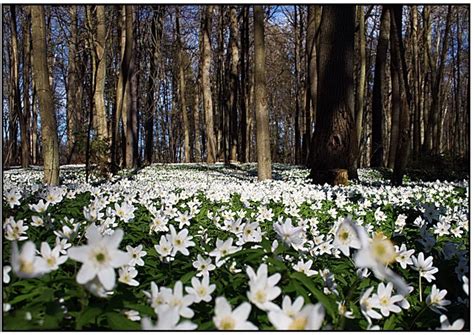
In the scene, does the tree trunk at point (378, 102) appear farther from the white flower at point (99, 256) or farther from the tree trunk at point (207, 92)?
the white flower at point (99, 256)

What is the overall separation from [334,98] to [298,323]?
8.04 metres

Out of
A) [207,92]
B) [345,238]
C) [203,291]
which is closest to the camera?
[203,291]

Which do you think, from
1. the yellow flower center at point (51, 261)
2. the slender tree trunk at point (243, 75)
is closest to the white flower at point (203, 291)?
the yellow flower center at point (51, 261)

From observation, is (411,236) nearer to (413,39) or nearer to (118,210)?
(118,210)

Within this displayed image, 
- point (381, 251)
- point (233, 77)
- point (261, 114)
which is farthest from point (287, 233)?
point (233, 77)

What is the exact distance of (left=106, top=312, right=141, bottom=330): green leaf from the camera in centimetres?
115

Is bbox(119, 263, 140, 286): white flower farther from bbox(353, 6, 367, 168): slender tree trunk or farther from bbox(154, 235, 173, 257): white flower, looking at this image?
bbox(353, 6, 367, 168): slender tree trunk

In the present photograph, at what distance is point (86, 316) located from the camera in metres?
1.12

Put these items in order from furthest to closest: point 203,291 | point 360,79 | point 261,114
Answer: point 360,79 → point 261,114 → point 203,291

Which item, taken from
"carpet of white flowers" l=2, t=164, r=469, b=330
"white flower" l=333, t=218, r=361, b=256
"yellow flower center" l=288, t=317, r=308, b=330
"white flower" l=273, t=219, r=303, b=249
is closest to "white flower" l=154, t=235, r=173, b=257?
"carpet of white flowers" l=2, t=164, r=469, b=330

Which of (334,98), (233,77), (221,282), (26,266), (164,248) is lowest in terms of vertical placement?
(221,282)

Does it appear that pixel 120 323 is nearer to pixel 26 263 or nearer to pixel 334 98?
pixel 26 263

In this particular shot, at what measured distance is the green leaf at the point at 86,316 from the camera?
1.11 m

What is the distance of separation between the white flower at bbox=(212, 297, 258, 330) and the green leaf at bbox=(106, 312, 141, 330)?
10.4 inches
